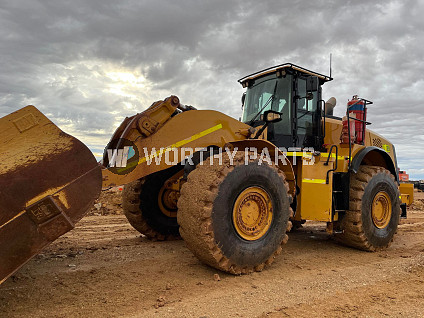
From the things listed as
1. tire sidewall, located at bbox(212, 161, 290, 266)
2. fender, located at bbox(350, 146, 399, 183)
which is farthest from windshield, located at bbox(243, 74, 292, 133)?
tire sidewall, located at bbox(212, 161, 290, 266)

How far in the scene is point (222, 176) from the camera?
4129mm

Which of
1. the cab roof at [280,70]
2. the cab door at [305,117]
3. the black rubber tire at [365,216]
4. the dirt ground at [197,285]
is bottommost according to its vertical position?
the dirt ground at [197,285]

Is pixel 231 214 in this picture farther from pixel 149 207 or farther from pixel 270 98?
pixel 270 98

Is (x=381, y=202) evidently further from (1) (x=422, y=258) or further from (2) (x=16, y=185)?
(2) (x=16, y=185)

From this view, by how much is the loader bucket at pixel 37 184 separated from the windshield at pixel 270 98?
347 cm

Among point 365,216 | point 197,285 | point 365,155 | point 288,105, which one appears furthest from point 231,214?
point 365,155

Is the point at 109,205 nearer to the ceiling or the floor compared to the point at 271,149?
nearer to the floor

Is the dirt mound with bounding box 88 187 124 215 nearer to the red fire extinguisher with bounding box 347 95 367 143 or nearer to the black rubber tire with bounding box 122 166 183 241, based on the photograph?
the black rubber tire with bounding box 122 166 183 241

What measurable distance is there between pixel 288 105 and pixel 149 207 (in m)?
2.94

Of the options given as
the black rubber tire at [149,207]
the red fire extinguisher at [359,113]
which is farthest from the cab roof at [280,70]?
the black rubber tire at [149,207]

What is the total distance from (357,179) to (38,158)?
5035 millimetres

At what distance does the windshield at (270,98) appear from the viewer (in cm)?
601

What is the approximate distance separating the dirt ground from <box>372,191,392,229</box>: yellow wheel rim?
1.91 ft

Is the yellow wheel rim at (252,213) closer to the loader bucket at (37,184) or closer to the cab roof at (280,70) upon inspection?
the loader bucket at (37,184)
